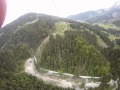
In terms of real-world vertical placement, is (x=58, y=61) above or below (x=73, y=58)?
above

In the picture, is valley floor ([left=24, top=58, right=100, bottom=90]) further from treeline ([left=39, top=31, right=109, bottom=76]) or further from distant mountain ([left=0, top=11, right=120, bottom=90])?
treeline ([left=39, top=31, right=109, bottom=76])

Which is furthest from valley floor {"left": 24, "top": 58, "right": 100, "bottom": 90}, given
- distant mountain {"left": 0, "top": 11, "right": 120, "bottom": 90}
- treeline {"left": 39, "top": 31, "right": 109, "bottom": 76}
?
treeline {"left": 39, "top": 31, "right": 109, "bottom": 76}

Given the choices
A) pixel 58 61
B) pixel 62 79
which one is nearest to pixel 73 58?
pixel 58 61

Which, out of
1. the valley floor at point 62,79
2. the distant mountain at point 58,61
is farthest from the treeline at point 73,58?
the valley floor at point 62,79

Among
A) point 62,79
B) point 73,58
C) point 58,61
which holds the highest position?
point 58,61

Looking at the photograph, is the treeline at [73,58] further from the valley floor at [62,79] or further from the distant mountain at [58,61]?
the valley floor at [62,79]

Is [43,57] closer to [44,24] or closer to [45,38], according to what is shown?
[45,38]

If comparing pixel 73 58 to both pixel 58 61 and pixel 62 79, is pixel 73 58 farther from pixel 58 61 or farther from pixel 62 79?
pixel 62 79

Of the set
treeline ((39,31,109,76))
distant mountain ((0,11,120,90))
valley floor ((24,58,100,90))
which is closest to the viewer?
valley floor ((24,58,100,90))

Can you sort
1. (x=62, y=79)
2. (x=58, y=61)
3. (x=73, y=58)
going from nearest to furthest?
(x=62, y=79), (x=58, y=61), (x=73, y=58)
